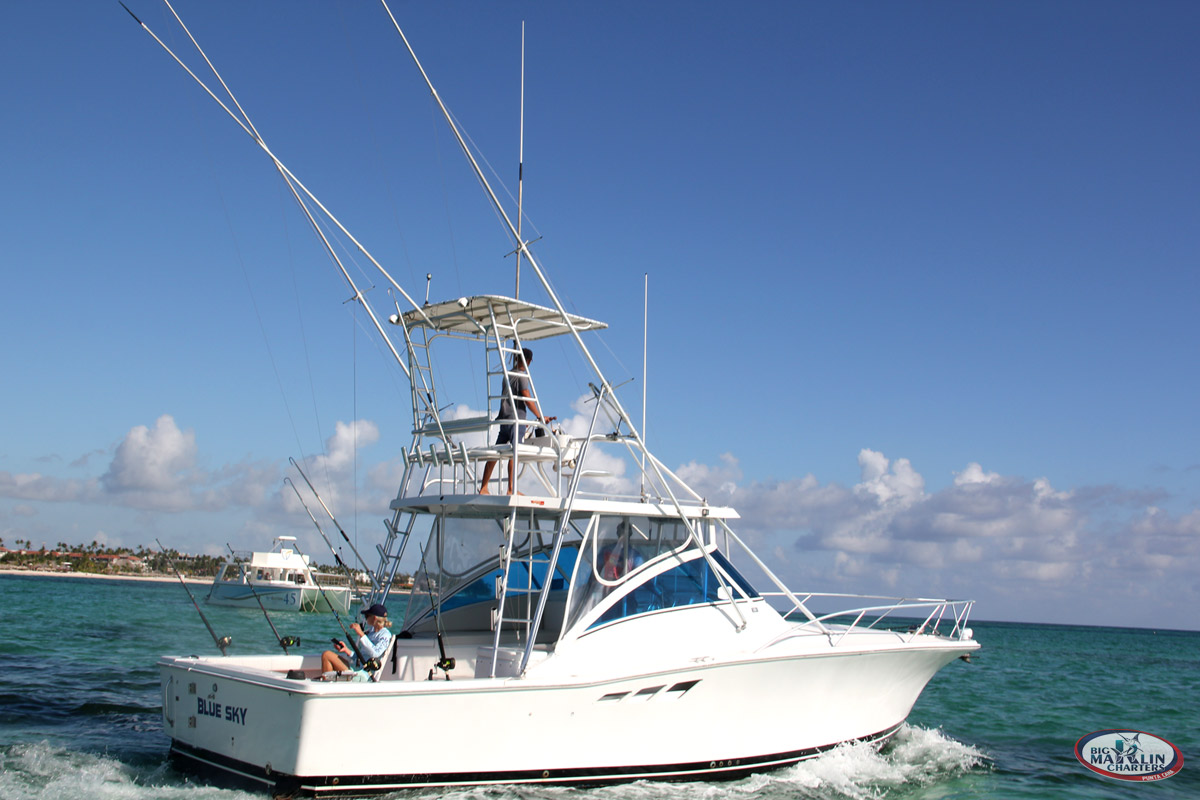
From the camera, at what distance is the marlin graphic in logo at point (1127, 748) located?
1400cm

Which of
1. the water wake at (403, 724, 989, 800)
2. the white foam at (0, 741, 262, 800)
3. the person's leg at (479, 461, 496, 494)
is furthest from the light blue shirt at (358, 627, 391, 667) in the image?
the person's leg at (479, 461, 496, 494)

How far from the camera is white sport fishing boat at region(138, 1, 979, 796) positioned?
8.27m

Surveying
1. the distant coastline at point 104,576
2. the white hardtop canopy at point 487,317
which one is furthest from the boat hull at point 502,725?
the distant coastline at point 104,576

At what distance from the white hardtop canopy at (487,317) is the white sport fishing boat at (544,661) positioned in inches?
1.3

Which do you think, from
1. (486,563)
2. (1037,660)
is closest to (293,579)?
(1037,660)

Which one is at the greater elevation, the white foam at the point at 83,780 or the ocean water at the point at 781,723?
the white foam at the point at 83,780

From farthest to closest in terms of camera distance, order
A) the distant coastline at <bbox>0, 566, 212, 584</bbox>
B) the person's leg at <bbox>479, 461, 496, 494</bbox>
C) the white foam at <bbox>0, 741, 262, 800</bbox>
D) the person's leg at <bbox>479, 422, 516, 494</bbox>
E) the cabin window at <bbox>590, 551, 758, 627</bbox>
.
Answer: the distant coastline at <bbox>0, 566, 212, 584</bbox> → the person's leg at <bbox>479, 461, 496, 494</bbox> → the person's leg at <bbox>479, 422, 516, 494</bbox> → the cabin window at <bbox>590, 551, 758, 627</bbox> → the white foam at <bbox>0, 741, 262, 800</bbox>

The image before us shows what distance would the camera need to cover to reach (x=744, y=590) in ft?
35.7

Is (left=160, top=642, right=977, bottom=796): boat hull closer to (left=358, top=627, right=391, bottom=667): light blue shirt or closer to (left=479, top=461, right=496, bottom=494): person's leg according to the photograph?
(left=358, top=627, right=391, bottom=667): light blue shirt

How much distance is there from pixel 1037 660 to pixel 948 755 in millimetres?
30609

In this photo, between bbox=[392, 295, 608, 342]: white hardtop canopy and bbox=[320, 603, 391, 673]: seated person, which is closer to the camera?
bbox=[320, 603, 391, 673]: seated person

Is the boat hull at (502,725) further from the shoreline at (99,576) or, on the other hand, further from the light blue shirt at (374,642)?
the shoreline at (99,576)

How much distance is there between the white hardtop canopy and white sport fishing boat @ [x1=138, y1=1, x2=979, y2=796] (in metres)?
0.03

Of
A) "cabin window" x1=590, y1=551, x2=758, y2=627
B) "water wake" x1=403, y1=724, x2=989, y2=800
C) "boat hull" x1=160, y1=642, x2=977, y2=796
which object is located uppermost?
"cabin window" x1=590, y1=551, x2=758, y2=627
